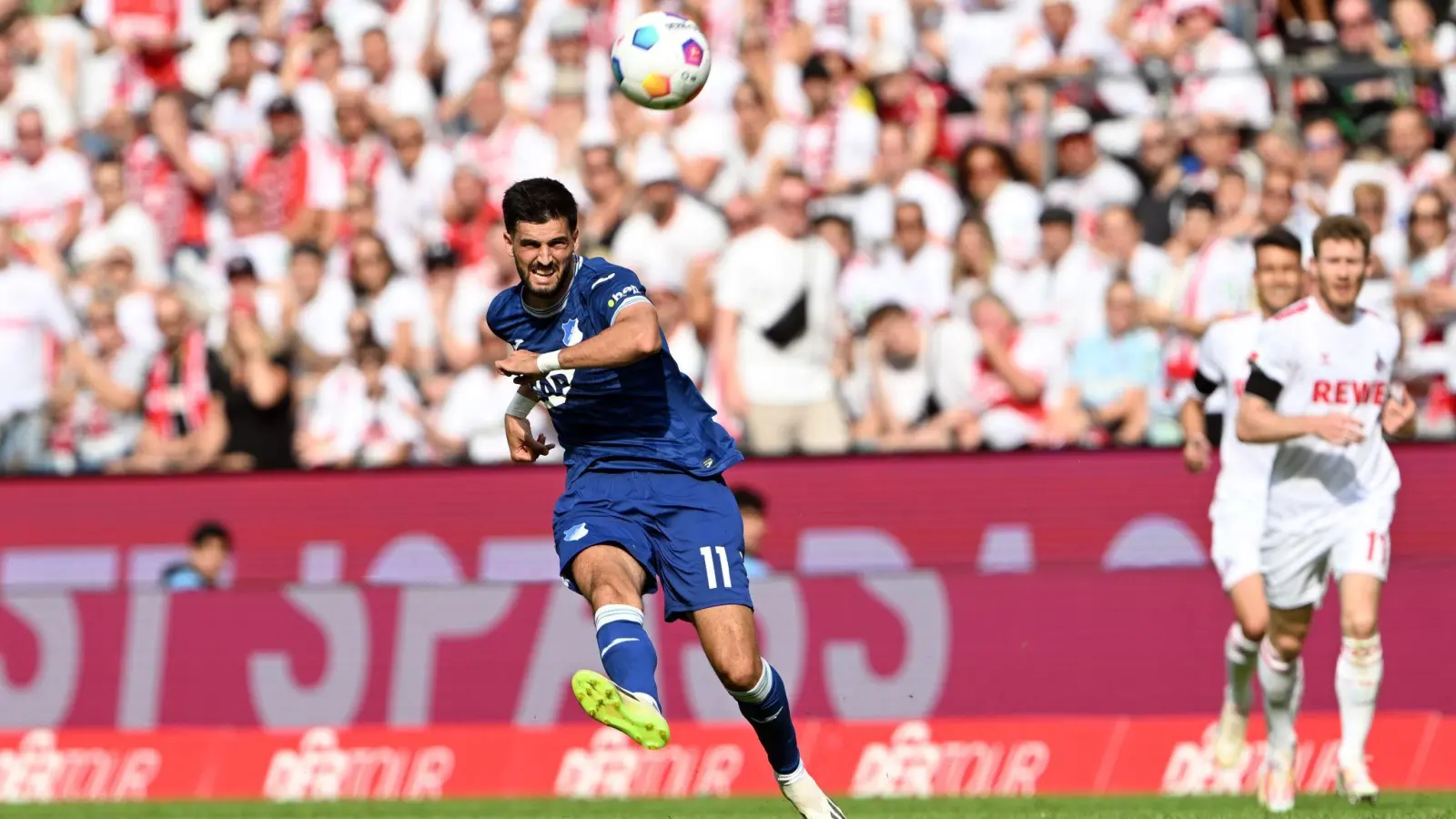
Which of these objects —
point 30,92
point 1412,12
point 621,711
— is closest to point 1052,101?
point 1412,12

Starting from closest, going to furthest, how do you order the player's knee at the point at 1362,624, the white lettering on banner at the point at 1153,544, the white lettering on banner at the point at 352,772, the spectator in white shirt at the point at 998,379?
the player's knee at the point at 1362,624
the white lettering on banner at the point at 352,772
the white lettering on banner at the point at 1153,544
the spectator in white shirt at the point at 998,379

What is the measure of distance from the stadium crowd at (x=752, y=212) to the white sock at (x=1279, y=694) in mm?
3516

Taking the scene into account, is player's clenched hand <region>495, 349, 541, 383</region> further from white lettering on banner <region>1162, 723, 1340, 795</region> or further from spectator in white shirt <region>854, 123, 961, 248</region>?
spectator in white shirt <region>854, 123, 961, 248</region>

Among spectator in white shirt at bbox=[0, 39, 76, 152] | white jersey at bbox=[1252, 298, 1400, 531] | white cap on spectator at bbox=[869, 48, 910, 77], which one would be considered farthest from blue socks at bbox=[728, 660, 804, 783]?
spectator in white shirt at bbox=[0, 39, 76, 152]

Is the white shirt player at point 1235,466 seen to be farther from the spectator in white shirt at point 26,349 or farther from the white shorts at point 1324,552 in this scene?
the spectator in white shirt at point 26,349

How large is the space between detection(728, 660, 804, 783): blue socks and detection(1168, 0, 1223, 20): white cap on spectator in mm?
9389

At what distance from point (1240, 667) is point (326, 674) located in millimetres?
5757

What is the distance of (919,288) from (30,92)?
808cm

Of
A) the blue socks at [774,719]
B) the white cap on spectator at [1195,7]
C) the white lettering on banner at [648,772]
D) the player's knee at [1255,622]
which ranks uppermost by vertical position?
the white cap on spectator at [1195,7]

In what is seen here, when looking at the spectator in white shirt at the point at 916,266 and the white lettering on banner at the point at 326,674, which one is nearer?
the white lettering on banner at the point at 326,674

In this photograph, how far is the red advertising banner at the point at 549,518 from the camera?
14.0 meters

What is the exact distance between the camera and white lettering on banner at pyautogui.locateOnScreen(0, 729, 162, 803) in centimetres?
1369

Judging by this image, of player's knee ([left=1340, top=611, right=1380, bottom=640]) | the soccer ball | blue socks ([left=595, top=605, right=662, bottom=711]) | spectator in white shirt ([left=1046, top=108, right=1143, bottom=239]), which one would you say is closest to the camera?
blue socks ([left=595, top=605, right=662, bottom=711])

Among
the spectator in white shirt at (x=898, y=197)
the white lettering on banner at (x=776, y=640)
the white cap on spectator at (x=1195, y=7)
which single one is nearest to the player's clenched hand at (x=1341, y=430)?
the white lettering on banner at (x=776, y=640)
